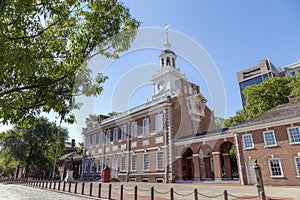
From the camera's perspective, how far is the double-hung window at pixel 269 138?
55.5ft

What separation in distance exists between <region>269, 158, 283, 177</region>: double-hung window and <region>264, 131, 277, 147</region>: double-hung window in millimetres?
1249

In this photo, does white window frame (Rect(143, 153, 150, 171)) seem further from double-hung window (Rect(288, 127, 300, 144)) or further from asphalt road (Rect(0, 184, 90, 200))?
double-hung window (Rect(288, 127, 300, 144))

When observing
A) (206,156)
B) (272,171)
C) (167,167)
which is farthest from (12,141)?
(272,171)

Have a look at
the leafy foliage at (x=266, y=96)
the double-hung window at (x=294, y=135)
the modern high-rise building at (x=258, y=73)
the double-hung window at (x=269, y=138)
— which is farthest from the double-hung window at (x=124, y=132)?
the modern high-rise building at (x=258, y=73)

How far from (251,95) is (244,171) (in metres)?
18.7

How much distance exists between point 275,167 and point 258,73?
271ft

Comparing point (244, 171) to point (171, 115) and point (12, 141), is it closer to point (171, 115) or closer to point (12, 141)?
point (171, 115)

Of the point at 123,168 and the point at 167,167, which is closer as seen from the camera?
the point at 167,167

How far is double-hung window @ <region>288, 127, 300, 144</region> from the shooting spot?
1584 centimetres

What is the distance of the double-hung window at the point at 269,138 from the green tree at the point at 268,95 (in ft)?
49.0

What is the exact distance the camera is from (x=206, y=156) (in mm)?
23594

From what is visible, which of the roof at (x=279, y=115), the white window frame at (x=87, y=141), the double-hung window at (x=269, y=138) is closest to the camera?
the roof at (x=279, y=115)

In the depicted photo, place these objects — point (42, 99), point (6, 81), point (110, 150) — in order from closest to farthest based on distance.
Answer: point (6, 81) → point (42, 99) → point (110, 150)

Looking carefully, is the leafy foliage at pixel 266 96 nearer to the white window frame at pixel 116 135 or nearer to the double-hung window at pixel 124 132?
the double-hung window at pixel 124 132
